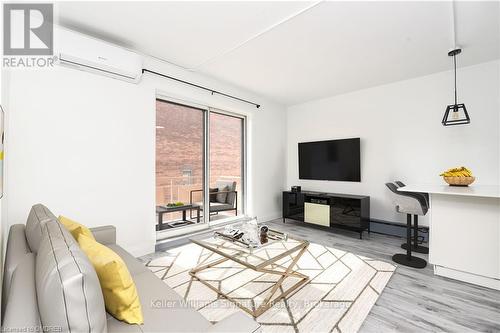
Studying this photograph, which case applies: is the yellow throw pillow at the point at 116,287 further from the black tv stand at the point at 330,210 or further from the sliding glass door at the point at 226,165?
the black tv stand at the point at 330,210

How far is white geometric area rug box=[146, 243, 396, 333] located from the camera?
1.82m

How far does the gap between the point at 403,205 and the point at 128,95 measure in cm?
373

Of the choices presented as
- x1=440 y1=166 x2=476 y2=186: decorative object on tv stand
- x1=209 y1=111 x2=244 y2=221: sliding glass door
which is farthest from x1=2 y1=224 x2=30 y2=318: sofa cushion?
x1=440 y1=166 x2=476 y2=186: decorative object on tv stand

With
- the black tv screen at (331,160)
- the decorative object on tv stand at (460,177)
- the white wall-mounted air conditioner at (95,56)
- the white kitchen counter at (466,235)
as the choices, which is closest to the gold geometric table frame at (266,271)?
the white kitchen counter at (466,235)

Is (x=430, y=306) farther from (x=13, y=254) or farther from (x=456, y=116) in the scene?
(x=13, y=254)

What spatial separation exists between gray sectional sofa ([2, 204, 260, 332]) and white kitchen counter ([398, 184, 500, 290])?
2523 millimetres

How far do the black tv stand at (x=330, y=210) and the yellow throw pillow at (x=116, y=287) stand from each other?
11.5 ft

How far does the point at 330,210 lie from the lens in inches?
161

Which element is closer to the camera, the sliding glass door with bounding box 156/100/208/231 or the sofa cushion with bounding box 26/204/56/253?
the sofa cushion with bounding box 26/204/56/253

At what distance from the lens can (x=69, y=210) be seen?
2492mm

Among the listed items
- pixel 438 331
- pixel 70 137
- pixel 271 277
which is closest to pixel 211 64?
pixel 70 137

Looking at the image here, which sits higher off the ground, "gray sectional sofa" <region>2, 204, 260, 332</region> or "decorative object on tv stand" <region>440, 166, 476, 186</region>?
"decorative object on tv stand" <region>440, 166, 476, 186</region>

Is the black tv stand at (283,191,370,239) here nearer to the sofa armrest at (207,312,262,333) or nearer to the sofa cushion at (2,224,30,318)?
the sofa armrest at (207,312,262,333)

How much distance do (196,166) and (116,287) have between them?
2.98 m
